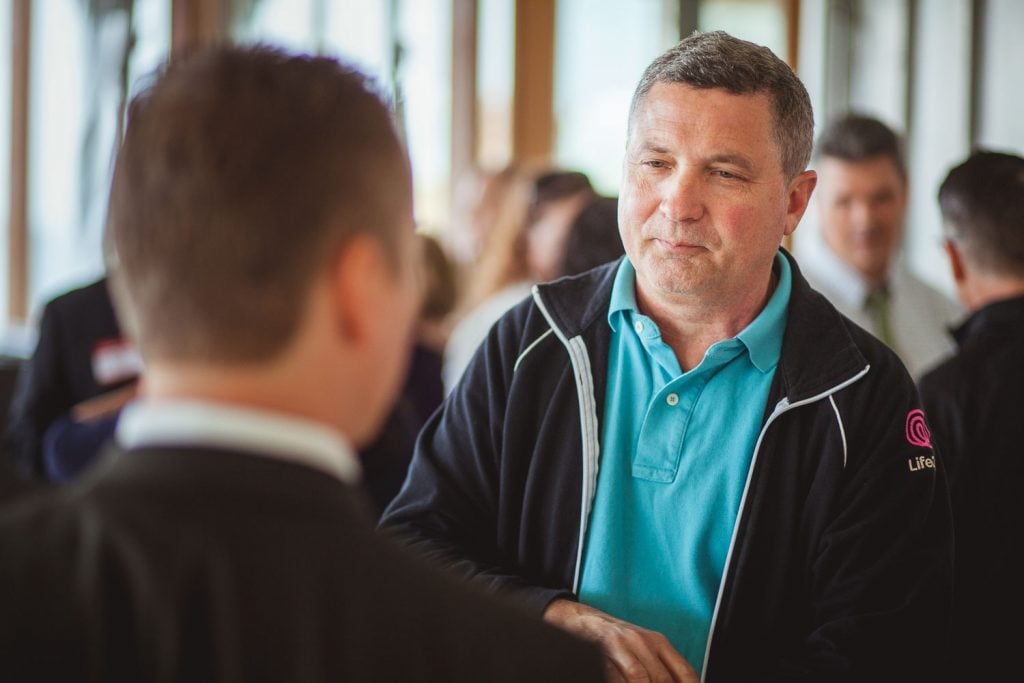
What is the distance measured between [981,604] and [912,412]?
78 centimetres

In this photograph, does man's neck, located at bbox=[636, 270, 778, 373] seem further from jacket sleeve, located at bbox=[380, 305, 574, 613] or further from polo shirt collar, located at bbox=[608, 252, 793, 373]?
jacket sleeve, located at bbox=[380, 305, 574, 613]

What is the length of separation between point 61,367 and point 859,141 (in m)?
2.19

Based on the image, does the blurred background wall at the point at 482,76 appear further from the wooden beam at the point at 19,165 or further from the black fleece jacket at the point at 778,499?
the black fleece jacket at the point at 778,499

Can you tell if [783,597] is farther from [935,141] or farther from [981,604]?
[935,141]

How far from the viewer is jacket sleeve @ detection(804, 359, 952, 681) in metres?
1.47

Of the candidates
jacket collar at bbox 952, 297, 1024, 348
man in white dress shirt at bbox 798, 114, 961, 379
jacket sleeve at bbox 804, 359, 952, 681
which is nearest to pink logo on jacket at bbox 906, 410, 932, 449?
jacket sleeve at bbox 804, 359, 952, 681

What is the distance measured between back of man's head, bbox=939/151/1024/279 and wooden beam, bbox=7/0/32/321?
13.7 feet

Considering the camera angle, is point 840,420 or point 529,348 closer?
point 840,420

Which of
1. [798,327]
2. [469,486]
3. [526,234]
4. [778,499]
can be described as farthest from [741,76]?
[526,234]

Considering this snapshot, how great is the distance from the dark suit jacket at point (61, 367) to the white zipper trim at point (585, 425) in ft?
4.90

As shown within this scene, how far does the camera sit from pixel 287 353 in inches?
31.7

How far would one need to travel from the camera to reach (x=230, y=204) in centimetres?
79

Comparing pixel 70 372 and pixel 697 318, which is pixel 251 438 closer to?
pixel 697 318

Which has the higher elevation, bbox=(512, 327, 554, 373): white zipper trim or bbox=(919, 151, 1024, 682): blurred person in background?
bbox=(512, 327, 554, 373): white zipper trim
